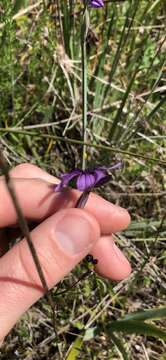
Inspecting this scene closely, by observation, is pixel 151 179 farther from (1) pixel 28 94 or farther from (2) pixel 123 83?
(1) pixel 28 94

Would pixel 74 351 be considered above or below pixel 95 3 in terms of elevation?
below

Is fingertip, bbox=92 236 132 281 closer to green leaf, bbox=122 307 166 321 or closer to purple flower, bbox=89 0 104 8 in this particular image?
green leaf, bbox=122 307 166 321

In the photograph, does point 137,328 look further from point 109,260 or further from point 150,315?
point 109,260

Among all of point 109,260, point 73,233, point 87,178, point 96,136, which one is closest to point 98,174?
point 87,178

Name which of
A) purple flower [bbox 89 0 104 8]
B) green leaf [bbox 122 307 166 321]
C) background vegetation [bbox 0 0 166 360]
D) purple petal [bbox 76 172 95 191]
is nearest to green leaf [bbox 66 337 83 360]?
background vegetation [bbox 0 0 166 360]

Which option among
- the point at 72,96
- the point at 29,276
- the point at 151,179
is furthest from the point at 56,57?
the point at 29,276
